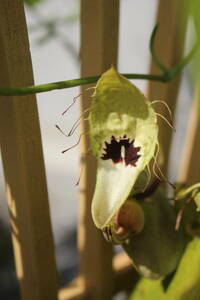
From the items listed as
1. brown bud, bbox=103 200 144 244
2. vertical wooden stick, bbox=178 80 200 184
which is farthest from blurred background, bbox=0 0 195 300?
brown bud, bbox=103 200 144 244

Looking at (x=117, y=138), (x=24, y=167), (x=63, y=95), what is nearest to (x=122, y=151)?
(x=117, y=138)

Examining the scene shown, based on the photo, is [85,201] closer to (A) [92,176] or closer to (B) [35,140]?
(A) [92,176]

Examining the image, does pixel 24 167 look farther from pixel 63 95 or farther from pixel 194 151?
pixel 63 95

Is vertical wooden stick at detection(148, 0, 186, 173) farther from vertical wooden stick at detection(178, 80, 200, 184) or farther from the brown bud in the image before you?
the brown bud

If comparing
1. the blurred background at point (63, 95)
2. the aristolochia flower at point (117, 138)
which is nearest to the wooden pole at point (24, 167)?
the aristolochia flower at point (117, 138)

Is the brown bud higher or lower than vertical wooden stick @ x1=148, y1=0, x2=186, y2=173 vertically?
lower
